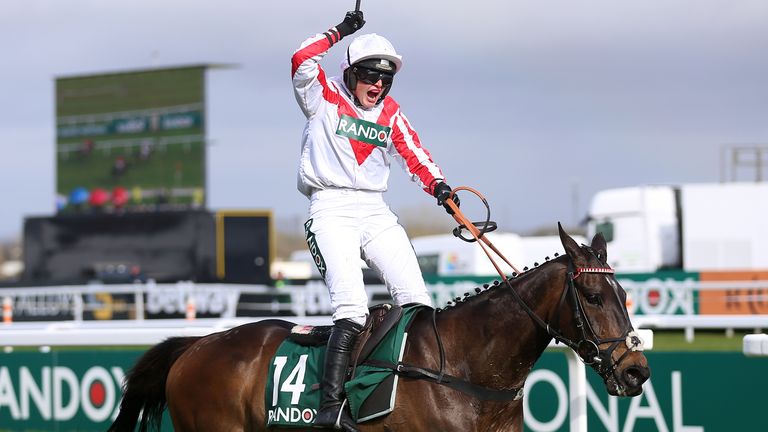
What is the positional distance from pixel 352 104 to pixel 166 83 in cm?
2983

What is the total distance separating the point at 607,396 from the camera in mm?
6680

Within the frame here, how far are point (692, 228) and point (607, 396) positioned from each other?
1793 centimetres

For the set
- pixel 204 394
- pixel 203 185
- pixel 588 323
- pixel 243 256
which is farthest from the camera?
pixel 203 185

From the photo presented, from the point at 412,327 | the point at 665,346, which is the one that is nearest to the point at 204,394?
the point at 412,327

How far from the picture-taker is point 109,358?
7.79 metres

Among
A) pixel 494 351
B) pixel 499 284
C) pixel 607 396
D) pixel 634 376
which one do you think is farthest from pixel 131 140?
pixel 634 376

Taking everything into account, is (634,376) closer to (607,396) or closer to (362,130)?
(362,130)

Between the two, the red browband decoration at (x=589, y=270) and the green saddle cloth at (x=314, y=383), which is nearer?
the red browband decoration at (x=589, y=270)

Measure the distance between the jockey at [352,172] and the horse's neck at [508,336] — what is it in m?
0.47

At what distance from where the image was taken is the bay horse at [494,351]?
15.4 ft

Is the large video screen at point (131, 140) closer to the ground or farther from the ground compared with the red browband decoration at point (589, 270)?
farther from the ground

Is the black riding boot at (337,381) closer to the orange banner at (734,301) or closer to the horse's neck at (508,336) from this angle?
the horse's neck at (508,336)

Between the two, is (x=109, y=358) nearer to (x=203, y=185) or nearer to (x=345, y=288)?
(x=345, y=288)

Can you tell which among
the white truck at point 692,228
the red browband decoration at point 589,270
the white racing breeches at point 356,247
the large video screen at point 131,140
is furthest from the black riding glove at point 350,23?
the large video screen at point 131,140
